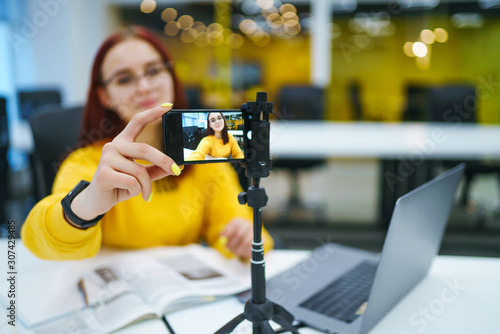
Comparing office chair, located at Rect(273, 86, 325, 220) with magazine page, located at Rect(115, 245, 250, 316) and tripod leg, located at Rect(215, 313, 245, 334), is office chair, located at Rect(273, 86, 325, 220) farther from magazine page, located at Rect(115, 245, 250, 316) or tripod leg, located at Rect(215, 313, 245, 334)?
tripod leg, located at Rect(215, 313, 245, 334)

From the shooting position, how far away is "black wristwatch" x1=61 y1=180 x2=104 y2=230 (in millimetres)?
620

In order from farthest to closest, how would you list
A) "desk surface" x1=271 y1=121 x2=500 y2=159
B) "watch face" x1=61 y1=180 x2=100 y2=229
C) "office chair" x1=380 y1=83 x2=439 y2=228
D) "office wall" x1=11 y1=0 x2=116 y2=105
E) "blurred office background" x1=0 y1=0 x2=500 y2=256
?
1. "office wall" x1=11 y1=0 x2=116 y2=105
2. "blurred office background" x1=0 y1=0 x2=500 y2=256
3. "office chair" x1=380 y1=83 x2=439 y2=228
4. "desk surface" x1=271 y1=121 x2=500 y2=159
5. "watch face" x1=61 y1=180 x2=100 y2=229

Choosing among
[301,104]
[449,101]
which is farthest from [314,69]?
[449,101]

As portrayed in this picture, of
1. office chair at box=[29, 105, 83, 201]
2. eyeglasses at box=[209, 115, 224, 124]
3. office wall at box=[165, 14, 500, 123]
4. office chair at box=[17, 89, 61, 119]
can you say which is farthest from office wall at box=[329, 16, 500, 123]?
eyeglasses at box=[209, 115, 224, 124]

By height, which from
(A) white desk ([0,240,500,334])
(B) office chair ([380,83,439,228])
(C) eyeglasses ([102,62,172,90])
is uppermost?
(C) eyeglasses ([102,62,172,90])

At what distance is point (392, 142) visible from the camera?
2678 mm

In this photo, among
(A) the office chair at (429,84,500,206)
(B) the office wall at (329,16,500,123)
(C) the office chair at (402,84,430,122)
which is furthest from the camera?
(B) the office wall at (329,16,500,123)

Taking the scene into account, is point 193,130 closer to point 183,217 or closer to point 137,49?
point 137,49

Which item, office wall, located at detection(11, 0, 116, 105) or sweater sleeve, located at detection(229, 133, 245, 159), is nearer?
sweater sleeve, located at detection(229, 133, 245, 159)

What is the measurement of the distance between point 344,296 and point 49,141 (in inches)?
40.8

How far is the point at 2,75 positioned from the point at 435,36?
5848 millimetres

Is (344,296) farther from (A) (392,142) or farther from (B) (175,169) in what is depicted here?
(A) (392,142)

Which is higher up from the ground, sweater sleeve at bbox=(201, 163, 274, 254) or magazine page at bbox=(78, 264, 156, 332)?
sweater sleeve at bbox=(201, 163, 274, 254)

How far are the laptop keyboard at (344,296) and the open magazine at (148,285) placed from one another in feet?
0.53
